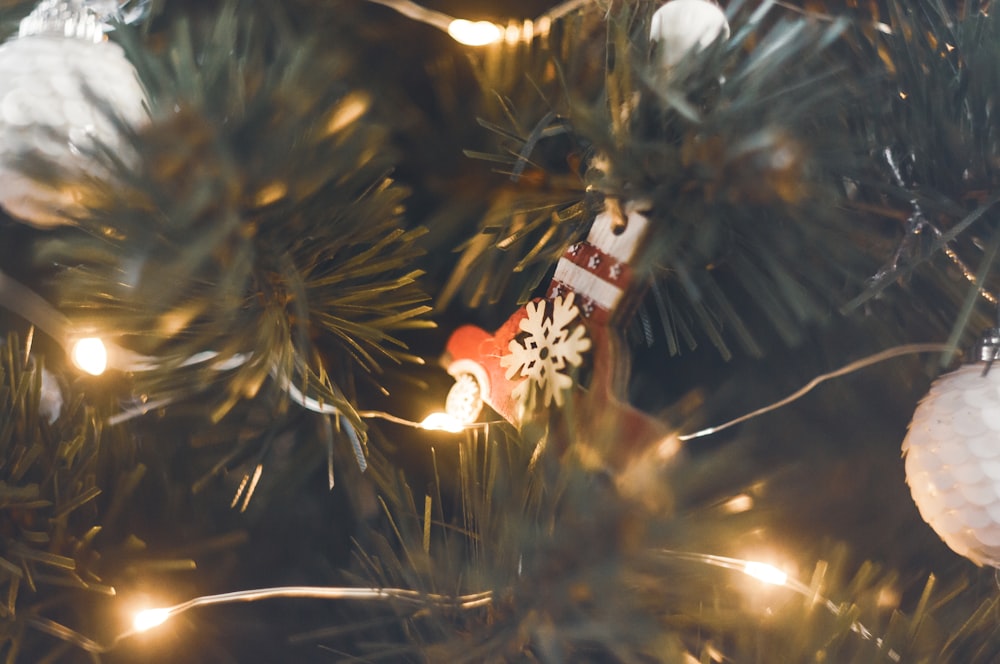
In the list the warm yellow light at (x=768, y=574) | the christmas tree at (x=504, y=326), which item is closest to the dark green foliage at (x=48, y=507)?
the christmas tree at (x=504, y=326)

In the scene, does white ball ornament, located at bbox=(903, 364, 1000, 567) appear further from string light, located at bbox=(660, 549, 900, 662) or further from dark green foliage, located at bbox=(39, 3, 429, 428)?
dark green foliage, located at bbox=(39, 3, 429, 428)

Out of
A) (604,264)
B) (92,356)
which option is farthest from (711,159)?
(92,356)

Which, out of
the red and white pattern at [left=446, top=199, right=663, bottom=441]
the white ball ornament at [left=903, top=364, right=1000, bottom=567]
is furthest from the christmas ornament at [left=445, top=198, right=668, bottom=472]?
the white ball ornament at [left=903, top=364, right=1000, bottom=567]

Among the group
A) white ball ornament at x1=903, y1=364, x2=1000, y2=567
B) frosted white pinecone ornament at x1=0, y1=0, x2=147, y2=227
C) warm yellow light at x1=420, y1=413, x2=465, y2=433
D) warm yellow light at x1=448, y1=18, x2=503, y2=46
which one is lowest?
white ball ornament at x1=903, y1=364, x2=1000, y2=567

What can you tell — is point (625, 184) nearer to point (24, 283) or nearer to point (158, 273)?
point (158, 273)

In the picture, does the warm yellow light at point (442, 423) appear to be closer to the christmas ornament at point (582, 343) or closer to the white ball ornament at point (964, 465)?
the christmas ornament at point (582, 343)

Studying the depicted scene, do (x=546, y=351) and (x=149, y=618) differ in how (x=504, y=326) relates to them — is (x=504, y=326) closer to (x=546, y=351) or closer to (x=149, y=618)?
(x=546, y=351)

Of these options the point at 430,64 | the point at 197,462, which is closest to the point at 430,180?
the point at 430,64
